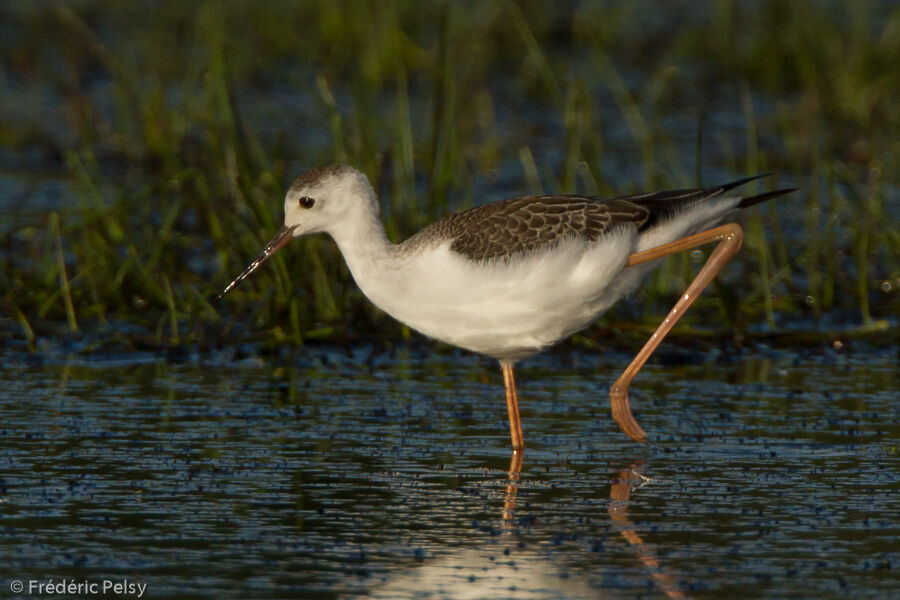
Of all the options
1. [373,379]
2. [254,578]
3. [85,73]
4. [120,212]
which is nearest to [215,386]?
[373,379]

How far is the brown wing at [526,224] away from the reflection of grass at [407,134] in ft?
5.82

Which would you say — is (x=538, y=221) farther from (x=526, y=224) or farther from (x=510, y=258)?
(x=510, y=258)

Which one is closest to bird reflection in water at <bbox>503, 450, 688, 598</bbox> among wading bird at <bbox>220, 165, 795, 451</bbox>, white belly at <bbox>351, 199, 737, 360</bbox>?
wading bird at <bbox>220, 165, 795, 451</bbox>

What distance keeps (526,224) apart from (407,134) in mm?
2635

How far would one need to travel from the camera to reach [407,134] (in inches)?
381

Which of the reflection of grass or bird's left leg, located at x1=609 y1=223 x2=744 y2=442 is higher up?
the reflection of grass

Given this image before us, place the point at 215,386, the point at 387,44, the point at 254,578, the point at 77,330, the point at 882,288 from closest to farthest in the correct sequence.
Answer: the point at 254,578 < the point at 215,386 < the point at 77,330 < the point at 882,288 < the point at 387,44

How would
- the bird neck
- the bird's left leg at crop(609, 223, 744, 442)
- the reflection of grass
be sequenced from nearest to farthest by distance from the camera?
the bird's left leg at crop(609, 223, 744, 442)
the bird neck
the reflection of grass

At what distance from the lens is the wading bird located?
23.3 ft

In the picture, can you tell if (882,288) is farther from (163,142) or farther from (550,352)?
(163,142)

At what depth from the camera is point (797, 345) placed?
933 centimetres

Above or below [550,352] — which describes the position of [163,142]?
above

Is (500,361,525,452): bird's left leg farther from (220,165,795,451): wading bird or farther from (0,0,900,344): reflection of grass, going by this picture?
(0,0,900,344): reflection of grass

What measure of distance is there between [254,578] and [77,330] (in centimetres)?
432
